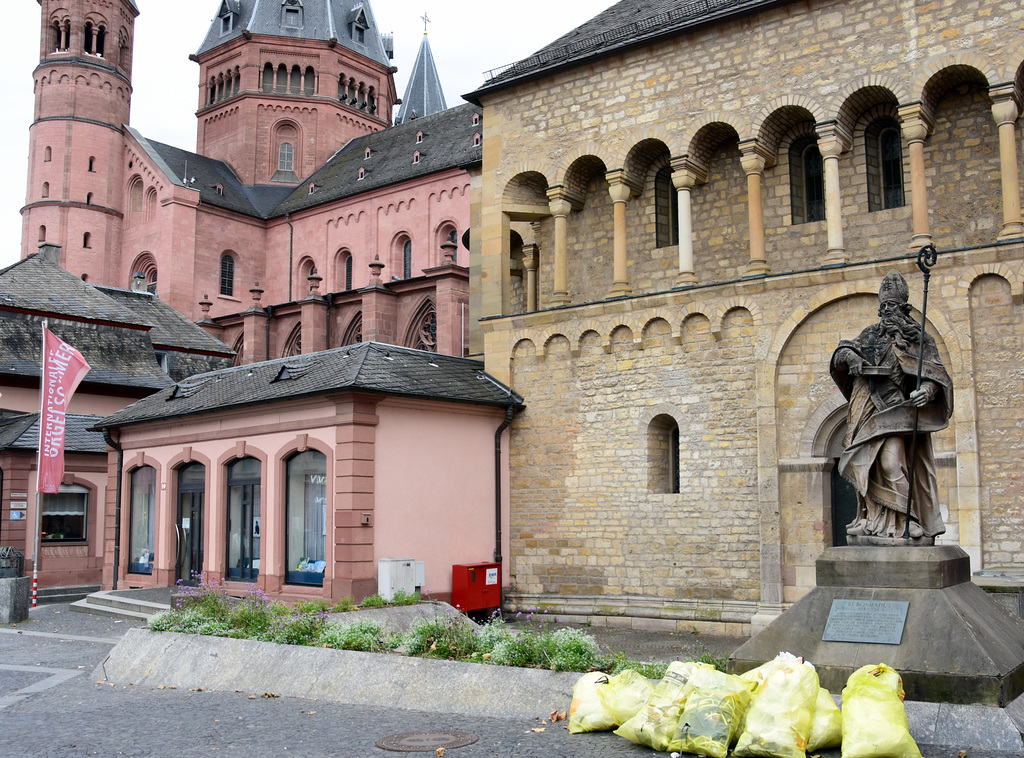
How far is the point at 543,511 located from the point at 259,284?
115 ft

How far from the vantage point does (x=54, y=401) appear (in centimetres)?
2194

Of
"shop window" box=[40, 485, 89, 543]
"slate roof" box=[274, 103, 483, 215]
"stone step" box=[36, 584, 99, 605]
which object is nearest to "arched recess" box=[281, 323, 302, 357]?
"slate roof" box=[274, 103, 483, 215]

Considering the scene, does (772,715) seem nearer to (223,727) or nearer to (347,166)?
(223,727)

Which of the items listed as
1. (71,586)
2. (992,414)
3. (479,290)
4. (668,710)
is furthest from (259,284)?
(668,710)

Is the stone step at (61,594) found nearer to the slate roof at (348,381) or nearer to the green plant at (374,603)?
the slate roof at (348,381)

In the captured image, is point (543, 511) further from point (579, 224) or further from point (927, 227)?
point (927, 227)

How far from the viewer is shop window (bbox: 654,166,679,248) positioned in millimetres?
20734

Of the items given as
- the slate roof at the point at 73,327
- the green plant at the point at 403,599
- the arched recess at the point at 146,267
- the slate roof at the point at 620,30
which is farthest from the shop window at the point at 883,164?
the arched recess at the point at 146,267

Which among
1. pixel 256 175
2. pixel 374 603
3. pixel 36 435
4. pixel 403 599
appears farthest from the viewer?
pixel 256 175

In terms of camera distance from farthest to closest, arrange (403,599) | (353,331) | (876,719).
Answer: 1. (353,331)
2. (403,599)
3. (876,719)

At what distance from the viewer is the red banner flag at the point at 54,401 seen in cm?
2156

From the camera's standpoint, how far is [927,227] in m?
16.1

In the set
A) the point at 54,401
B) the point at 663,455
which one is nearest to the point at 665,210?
the point at 663,455

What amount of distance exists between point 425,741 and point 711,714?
2328mm
